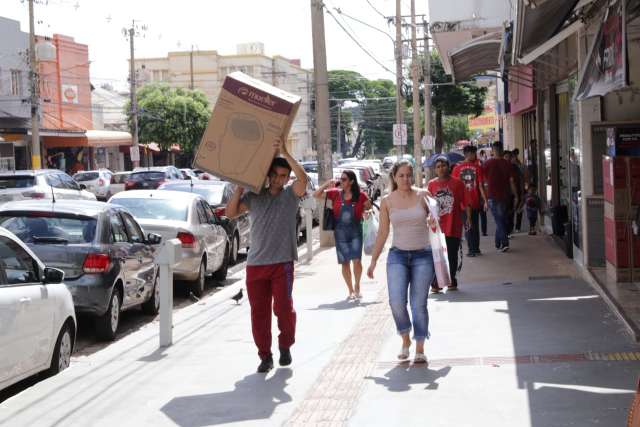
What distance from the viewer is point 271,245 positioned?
8453 mm

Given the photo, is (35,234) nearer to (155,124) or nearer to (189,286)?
(189,286)

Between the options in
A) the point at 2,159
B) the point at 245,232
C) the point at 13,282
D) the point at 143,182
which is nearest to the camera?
the point at 13,282

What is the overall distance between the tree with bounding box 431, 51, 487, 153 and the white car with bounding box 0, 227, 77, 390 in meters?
46.3

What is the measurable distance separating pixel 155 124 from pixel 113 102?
10585mm

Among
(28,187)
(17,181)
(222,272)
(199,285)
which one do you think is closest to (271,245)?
(199,285)

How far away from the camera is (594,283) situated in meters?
12.2

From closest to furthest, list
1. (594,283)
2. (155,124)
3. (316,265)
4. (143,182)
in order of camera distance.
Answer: (594,283)
(316,265)
(143,182)
(155,124)

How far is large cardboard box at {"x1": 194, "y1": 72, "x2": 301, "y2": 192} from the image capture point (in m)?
8.08

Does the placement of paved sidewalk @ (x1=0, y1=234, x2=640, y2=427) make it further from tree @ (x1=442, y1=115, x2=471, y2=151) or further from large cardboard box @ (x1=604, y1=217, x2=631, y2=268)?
tree @ (x1=442, y1=115, x2=471, y2=151)

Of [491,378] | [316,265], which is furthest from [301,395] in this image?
[316,265]

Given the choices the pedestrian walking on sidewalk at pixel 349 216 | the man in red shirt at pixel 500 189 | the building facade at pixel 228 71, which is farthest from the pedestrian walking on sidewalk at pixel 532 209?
the building facade at pixel 228 71

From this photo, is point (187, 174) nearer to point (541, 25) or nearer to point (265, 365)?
point (541, 25)

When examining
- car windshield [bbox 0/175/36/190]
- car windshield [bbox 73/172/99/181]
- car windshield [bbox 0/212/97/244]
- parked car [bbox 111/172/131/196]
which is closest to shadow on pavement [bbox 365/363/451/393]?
car windshield [bbox 0/212/97/244]

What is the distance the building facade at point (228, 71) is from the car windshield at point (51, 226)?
78179 millimetres
